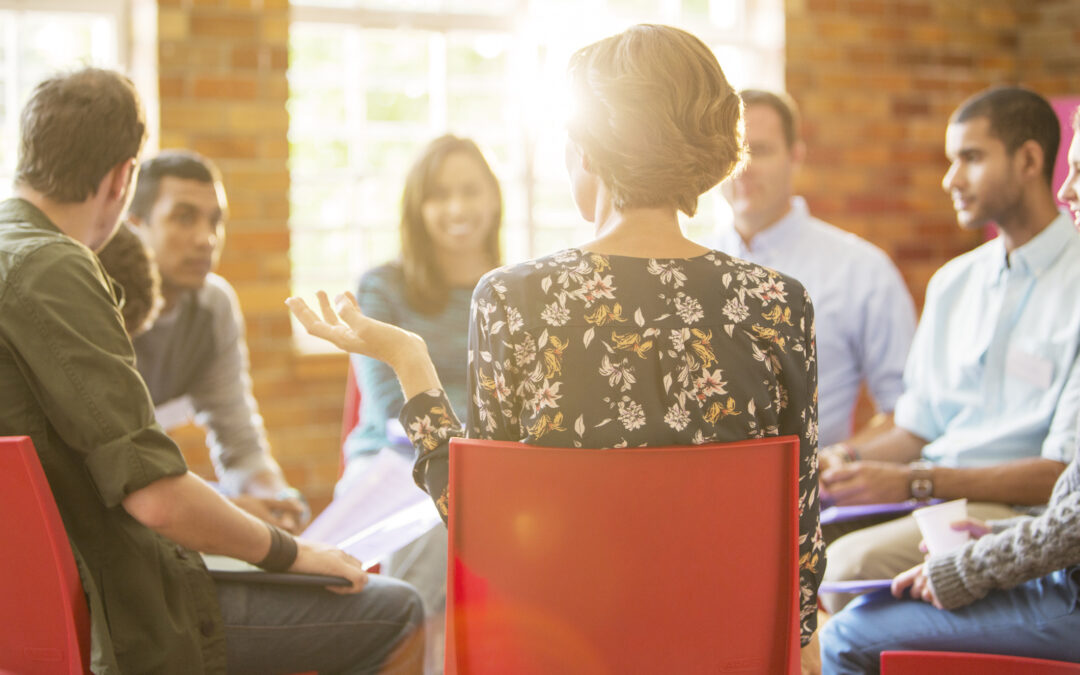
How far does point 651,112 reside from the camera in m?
1.23

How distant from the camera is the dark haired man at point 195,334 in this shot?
7.70 ft

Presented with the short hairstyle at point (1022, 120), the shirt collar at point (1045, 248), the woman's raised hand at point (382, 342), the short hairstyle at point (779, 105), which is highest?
the short hairstyle at point (779, 105)

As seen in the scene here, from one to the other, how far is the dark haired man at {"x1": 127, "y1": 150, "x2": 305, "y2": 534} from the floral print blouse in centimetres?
125

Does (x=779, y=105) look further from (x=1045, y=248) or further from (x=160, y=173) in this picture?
(x=160, y=173)

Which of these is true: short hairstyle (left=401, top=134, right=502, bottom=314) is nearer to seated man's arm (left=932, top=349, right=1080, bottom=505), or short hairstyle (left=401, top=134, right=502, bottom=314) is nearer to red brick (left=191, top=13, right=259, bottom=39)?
red brick (left=191, top=13, right=259, bottom=39)

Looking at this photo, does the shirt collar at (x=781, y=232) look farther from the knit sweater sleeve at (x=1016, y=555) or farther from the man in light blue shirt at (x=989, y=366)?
the knit sweater sleeve at (x=1016, y=555)

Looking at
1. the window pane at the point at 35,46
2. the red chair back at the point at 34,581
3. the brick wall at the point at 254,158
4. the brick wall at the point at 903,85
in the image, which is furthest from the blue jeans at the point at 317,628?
the brick wall at the point at 903,85

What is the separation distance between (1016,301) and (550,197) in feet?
7.97

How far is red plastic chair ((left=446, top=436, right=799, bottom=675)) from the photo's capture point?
1036 mm

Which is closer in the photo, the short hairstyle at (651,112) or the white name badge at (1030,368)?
the short hairstyle at (651,112)

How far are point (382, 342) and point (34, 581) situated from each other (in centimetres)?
52

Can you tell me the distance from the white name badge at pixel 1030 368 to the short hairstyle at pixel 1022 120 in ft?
1.45

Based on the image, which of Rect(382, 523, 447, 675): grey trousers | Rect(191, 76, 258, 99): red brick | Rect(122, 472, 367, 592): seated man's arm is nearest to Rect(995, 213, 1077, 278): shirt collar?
Rect(382, 523, 447, 675): grey trousers

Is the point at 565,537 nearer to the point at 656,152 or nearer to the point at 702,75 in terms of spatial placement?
the point at 656,152
